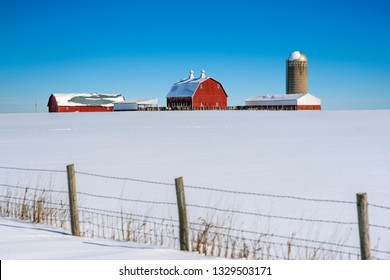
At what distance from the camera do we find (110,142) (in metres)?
24.5

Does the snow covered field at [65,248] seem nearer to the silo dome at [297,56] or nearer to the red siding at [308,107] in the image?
the red siding at [308,107]

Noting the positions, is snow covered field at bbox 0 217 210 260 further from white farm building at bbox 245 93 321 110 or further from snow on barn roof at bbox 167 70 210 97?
white farm building at bbox 245 93 321 110

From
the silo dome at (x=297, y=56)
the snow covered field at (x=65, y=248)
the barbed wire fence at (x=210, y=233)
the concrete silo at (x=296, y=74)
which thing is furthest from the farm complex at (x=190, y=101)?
the snow covered field at (x=65, y=248)

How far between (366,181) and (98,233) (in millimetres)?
7890

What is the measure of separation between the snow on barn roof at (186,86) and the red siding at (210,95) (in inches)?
23.3

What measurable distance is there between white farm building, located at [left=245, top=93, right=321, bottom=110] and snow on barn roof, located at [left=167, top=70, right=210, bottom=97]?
11.1 m

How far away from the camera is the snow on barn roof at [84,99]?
7320 centimetres

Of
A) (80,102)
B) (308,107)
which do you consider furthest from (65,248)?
(80,102)

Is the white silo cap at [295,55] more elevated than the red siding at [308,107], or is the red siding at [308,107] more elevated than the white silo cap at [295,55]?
the white silo cap at [295,55]

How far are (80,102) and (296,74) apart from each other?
38626 mm

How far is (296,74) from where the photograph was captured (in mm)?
87812

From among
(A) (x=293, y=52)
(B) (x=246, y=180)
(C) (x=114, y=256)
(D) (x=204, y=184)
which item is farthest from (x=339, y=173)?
(A) (x=293, y=52)

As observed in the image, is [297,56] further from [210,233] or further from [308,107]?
[210,233]

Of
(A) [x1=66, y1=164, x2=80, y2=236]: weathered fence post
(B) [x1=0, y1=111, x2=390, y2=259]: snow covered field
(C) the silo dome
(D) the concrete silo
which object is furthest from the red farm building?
(A) [x1=66, y1=164, x2=80, y2=236]: weathered fence post
